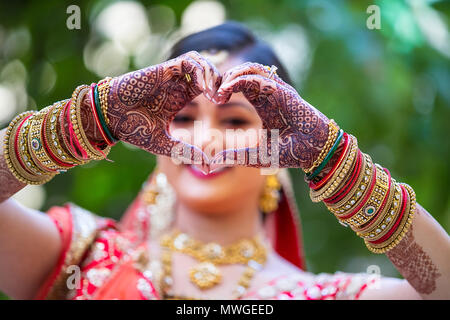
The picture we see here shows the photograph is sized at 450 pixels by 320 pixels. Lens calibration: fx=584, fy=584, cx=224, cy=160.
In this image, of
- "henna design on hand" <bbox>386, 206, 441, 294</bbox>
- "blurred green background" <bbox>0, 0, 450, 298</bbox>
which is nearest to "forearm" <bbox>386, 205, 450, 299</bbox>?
"henna design on hand" <bbox>386, 206, 441, 294</bbox>

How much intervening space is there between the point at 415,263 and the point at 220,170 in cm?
66

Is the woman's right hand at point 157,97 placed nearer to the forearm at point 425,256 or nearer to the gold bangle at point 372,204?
the gold bangle at point 372,204

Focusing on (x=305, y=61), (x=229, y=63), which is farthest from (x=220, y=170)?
(x=305, y=61)

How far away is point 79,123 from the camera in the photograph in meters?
1.17

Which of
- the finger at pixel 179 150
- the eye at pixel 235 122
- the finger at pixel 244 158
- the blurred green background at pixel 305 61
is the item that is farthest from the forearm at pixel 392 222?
the blurred green background at pixel 305 61

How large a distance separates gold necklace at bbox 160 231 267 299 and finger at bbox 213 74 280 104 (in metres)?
0.75

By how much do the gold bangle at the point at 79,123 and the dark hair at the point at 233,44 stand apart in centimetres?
45

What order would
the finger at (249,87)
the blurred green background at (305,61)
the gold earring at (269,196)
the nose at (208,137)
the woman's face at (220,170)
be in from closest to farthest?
the finger at (249,87) < the nose at (208,137) < the woman's face at (220,170) < the gold earring at (269,196) < the blurred green background at (305,61)

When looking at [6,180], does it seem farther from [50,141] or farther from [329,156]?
[329,156]

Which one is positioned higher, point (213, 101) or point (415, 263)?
point (213, 101)

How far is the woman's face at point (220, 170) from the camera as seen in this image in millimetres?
1523

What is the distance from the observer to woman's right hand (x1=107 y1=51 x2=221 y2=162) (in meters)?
1.14

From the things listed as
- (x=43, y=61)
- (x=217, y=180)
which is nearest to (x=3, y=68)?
(x=43, y=61)

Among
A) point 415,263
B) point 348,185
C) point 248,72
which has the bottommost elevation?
point 415,263
